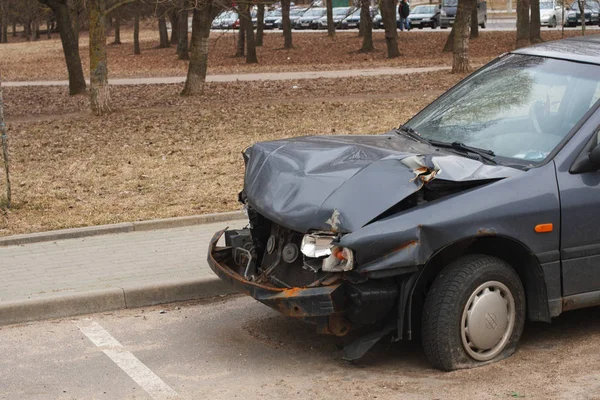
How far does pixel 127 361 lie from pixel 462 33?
61.7 feet

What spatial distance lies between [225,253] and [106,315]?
1157 millimetres

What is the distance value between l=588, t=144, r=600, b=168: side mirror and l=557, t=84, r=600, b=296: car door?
3.1 inches

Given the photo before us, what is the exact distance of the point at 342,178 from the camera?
5.47 m

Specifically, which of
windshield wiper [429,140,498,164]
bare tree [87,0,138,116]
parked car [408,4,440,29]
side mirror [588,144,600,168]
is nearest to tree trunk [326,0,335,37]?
parked car [408,4,440,29]

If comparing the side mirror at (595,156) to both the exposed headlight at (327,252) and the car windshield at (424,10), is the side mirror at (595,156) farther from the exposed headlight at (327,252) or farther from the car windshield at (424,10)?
the car windshield at (424,10)

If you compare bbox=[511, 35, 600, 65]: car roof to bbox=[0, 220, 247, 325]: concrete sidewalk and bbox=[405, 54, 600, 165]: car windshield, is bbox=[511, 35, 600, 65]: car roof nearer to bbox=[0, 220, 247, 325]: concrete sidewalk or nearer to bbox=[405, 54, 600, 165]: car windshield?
bbox=[405, 54, 600, 165]: car windshield

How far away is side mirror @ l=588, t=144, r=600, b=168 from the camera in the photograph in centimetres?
545

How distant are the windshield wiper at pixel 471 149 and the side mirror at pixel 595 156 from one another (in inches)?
22.2

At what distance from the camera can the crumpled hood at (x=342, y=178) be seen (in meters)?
5.21

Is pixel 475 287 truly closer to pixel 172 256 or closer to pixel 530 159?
pixel 530 159

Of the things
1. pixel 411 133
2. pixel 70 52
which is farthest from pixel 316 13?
pixel 411 133

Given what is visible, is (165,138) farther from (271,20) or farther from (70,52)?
(271,20)

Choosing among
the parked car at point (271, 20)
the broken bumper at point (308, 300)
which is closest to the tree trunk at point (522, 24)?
the broken bumper at point (308, 300)

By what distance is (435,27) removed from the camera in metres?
57.6
